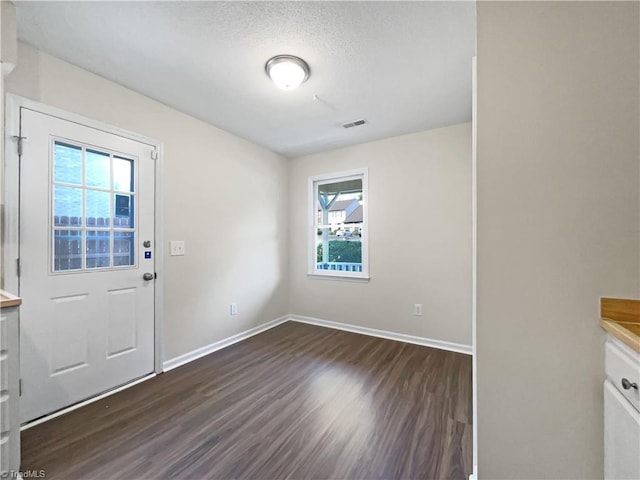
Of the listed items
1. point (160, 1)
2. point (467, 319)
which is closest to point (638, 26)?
point (160, 1)

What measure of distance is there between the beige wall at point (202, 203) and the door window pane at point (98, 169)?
0.98ft

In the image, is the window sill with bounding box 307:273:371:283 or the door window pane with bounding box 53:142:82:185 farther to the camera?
the window sill with bounding box 307:273:371:283

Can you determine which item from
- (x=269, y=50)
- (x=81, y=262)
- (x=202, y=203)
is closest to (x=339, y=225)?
(x=202, y=203)

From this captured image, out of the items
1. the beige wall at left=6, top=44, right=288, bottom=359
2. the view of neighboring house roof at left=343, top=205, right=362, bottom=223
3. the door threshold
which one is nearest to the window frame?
the beige wall at left=6, top=44, right=288, bottom=359

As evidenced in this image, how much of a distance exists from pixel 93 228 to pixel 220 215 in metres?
1.17

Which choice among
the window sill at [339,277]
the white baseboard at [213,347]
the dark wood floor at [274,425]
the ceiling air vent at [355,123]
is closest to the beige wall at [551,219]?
the dark wood floor at [274,425]

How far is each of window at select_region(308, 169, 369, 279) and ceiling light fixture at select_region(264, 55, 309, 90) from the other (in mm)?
1720

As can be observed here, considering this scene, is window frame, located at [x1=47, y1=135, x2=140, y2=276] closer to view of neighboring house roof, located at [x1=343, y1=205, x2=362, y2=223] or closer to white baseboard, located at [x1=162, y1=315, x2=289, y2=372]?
white baseboard, located at [x1=162, y1=315, x2=289, y2=372]

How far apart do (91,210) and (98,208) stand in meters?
0.05

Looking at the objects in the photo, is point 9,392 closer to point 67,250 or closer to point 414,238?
point 67,250

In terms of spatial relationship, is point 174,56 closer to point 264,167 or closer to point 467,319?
point 264,167

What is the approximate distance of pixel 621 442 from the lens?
32.3 inches

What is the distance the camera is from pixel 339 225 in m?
3.76

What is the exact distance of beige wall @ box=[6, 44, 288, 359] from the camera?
6.20 feet
